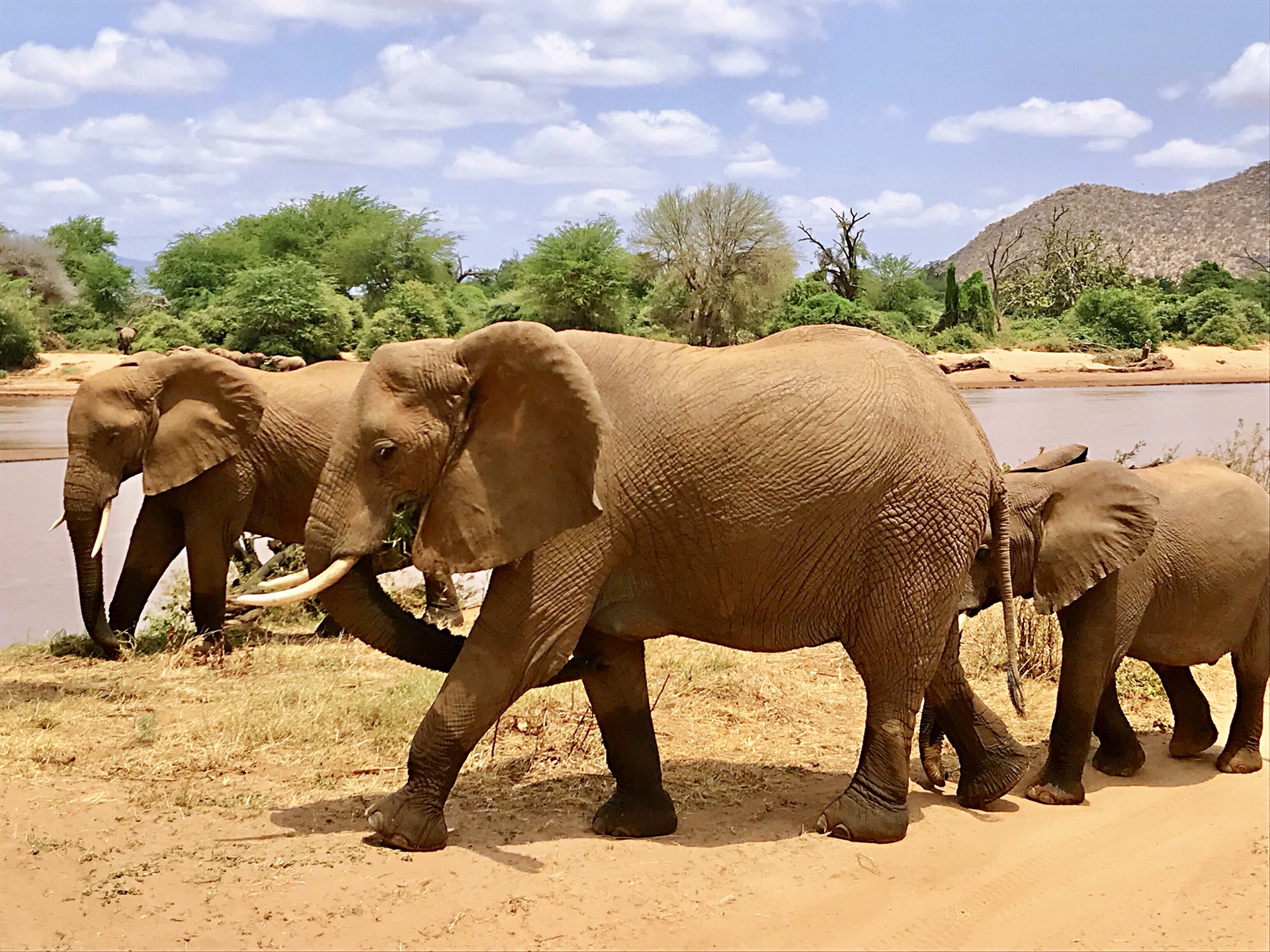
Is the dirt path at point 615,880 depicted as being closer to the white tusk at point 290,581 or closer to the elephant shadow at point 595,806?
the elephant shadow at point 595,806

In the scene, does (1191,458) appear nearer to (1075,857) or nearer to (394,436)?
(1075,857)

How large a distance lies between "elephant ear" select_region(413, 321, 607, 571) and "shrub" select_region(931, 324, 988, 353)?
39876 mm

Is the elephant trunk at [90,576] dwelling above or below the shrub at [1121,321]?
below

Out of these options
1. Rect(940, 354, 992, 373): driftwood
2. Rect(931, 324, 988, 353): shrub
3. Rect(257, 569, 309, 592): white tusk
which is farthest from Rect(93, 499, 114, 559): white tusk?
Rect(931, 324, 988, 353): shrub

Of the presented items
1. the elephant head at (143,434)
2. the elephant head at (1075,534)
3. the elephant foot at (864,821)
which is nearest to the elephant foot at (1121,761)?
the elephant head at (1075,534)

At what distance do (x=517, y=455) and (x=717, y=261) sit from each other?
141 ft

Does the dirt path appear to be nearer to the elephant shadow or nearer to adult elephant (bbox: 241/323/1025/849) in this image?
the elephant shadow

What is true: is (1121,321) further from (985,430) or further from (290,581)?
(290,581)

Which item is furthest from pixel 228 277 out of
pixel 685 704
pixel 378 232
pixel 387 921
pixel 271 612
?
pixel 387 921

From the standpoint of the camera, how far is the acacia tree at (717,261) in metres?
46.1

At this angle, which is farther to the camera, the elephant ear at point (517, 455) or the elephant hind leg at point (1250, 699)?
the elephant hind leg at point (1250, 699)

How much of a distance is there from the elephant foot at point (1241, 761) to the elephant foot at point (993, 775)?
1523 mm

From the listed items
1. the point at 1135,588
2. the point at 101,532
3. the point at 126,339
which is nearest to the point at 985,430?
the point at 1135,588

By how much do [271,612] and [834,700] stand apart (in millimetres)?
4971
